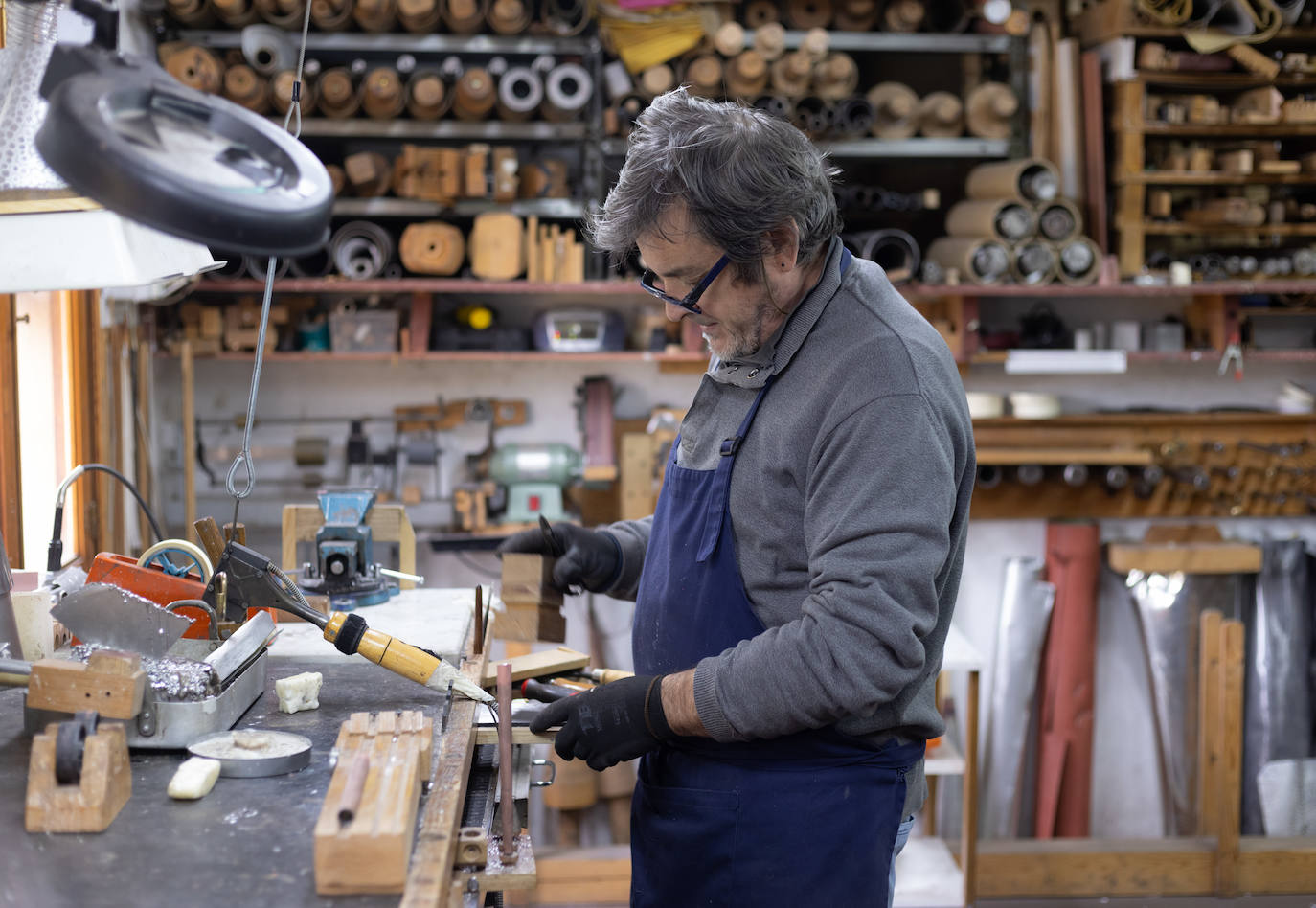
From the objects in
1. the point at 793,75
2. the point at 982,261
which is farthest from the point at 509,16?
the point at 982,261

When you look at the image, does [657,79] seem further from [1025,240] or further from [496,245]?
[1025,240]

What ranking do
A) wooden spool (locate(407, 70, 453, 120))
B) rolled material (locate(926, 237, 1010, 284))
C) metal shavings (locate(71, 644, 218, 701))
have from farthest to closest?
rolled material (locate(926, 237, 1010, 284))
wooden spool (locate(407, 70, 453, 120))
metal shavings (locate(71, 644, 218, 701))

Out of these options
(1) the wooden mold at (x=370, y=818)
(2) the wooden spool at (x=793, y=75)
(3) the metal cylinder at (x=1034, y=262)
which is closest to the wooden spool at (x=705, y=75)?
(2) the wooden spool at (x=793, y=75)

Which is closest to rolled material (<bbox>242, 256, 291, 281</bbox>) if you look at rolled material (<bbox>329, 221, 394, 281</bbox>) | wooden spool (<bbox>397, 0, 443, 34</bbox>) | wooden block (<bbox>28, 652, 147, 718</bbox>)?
rolled material (<bbox>329, 221, 394, 281</bbox>)

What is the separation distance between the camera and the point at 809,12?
3812 millimetres

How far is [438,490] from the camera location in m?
3.98

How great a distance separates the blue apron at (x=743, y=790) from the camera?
1.63m

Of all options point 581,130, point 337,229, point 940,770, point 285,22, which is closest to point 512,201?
point 581,130

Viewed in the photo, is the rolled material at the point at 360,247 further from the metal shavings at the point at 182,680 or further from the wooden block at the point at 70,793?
the wooden block at the point at 70,793

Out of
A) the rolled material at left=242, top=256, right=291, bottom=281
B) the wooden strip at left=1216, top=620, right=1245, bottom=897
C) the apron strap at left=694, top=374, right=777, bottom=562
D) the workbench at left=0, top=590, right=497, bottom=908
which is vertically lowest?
the wooden strip at left=1216, top=620, right=1245, bottom=897

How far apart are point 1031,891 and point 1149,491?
1394mm

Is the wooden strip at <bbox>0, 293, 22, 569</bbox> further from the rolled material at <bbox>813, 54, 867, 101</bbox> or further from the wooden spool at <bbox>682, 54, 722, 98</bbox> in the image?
the rolled material at <bbox>813, 54, 867, 101</bbox>

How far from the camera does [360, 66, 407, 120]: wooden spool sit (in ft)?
11.6

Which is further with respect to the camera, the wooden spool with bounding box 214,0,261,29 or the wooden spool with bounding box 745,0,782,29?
the wooden spool with bounding box 745,0,782,29
